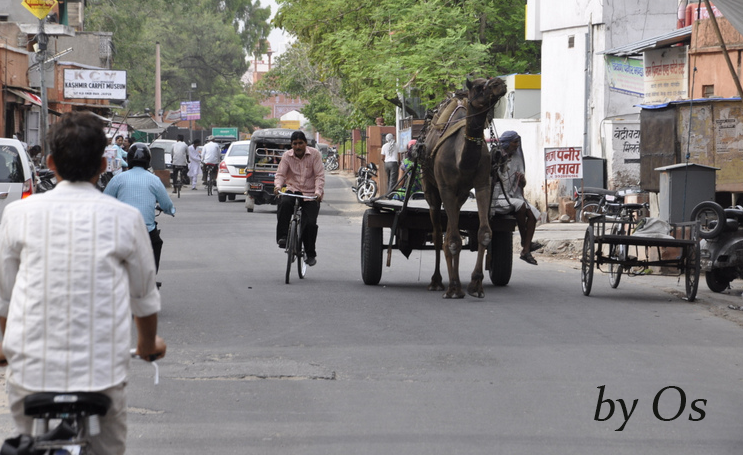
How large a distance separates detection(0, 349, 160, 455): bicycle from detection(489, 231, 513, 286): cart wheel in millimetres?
9454

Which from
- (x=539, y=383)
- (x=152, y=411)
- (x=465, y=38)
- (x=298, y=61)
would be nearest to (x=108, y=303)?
(x=152, y=411)

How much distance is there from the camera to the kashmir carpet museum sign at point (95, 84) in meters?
39.3

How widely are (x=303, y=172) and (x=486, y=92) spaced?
2.85m

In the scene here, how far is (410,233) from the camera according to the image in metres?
12.8

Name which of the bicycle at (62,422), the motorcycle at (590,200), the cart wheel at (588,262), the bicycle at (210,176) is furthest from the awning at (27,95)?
the bicycle at (62,422)

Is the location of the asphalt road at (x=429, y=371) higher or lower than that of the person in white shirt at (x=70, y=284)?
lower

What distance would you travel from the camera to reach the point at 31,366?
3314mm

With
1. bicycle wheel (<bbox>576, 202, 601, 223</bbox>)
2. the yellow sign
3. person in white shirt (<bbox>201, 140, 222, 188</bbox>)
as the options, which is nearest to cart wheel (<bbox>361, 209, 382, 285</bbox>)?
bicycle wheel (<bbox>576, 202, 601, 223</bbox>)

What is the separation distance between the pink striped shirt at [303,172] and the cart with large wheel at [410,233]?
87cm

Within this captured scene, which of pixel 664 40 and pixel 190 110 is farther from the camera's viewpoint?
pixel 190 110

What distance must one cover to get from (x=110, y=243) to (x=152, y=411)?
3.23 meters

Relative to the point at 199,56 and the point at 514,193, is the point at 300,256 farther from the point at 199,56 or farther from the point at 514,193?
the point at 199,56

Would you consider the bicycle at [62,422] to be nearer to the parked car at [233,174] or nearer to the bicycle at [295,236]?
the bicycle at [295,236]

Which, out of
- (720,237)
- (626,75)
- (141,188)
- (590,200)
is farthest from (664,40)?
(141,188)
